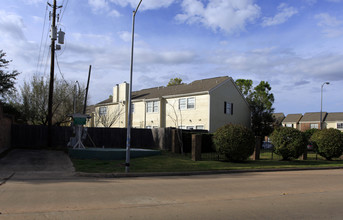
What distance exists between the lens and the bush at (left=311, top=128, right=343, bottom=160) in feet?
76.2

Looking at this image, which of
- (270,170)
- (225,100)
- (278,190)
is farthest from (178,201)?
(225,100)

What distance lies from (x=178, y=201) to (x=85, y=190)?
10.3 feet

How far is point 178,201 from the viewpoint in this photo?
25.8 feet

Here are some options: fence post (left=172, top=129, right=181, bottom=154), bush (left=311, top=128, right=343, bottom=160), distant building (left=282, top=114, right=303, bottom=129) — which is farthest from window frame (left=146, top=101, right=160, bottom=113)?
distant building (left=282, top=114, right=303, bottom=129)

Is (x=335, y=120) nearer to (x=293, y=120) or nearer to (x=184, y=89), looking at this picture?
(x=293, y=120)

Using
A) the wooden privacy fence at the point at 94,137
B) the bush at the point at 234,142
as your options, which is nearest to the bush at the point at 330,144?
the bush at the point at 234,142

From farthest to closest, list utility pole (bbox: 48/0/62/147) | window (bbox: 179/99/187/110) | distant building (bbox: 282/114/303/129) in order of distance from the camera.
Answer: distant building (bbox: 282/114/303/129) → window (bbox: 179/99/187/110) → utility pole (bbox: 48/0/62/147)

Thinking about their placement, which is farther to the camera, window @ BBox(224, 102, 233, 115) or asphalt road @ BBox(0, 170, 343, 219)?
window @ BBox(224, 102, 233, 115)

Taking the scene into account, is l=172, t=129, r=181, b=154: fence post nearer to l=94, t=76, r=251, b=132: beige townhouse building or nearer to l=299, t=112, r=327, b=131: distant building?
l=94, t=76, r=251, b=132: beige townhouse building

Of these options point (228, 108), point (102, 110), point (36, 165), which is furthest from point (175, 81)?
point (36, 165)

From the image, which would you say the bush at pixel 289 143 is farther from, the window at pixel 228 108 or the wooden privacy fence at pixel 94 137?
the window at pixel 228 108

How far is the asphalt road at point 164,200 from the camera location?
6.48 m

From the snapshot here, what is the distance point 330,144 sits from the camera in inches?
915

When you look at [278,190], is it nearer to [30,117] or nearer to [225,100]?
[225,100]
